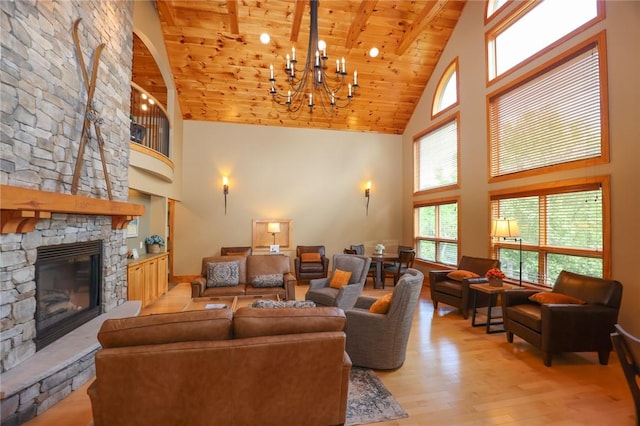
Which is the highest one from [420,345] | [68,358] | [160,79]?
[160,79]

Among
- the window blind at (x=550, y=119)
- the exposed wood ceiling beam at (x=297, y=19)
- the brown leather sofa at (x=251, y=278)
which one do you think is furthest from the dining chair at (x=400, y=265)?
the exposed wood ceiling beam at (x=297, y=19)

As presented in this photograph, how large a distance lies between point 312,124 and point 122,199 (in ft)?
16.3

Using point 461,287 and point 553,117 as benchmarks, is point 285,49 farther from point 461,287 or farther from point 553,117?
point 461,287

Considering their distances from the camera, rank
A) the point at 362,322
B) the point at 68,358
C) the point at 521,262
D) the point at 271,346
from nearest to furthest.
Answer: the point at 271,346, the point at 68,358, the point at 362,322, the point at 521,262

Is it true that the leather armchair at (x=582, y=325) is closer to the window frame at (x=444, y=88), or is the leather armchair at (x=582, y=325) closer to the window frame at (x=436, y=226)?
the window frame at (x=436, y=226)

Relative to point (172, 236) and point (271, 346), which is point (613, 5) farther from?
point (172, 236)

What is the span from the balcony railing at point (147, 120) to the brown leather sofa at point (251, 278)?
227cm

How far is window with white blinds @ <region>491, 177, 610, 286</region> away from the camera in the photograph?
11.5ft

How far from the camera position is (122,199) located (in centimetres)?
392

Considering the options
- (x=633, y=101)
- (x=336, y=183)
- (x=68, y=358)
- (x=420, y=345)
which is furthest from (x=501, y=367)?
(x=336, y=183)

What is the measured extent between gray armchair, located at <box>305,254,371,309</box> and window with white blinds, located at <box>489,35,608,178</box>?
2.83 meters

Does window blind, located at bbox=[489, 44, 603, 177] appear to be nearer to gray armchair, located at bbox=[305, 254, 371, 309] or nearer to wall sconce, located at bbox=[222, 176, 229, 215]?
gray armchair, located at bbox=[305, 254, 371, 309]

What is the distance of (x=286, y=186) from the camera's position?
7.65 meters

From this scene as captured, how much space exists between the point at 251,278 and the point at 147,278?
1654 millimetres
